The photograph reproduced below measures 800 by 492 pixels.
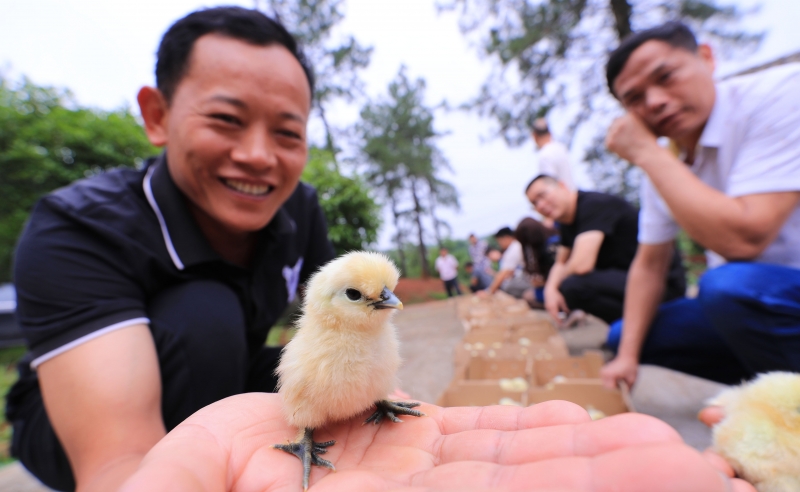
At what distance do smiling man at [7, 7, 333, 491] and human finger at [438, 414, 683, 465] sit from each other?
0.91 m

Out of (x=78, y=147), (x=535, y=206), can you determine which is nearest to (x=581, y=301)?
(x=535, y=206)

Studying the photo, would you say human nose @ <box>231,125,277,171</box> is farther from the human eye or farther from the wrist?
the wrist

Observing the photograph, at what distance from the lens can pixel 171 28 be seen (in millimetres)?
1690

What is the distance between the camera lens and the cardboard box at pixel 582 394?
216cm

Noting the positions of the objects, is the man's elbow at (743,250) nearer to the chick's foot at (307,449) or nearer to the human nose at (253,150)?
the chick's foot at (307,449)

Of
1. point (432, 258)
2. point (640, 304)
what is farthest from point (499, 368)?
point (432, 258)

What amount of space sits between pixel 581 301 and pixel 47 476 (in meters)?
3.72

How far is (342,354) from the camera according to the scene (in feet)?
3.51

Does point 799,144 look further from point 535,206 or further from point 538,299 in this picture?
point 538,299

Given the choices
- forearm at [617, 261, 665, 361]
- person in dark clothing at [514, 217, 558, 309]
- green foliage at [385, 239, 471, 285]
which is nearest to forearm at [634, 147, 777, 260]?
forearm at [617, 261, 665, 361]

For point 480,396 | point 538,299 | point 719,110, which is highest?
point 719,110

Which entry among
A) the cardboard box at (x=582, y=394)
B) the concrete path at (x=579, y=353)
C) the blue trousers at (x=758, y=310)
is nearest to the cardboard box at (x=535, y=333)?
the concrete path at (x=579, y=353)

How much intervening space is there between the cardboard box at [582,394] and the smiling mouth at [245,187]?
73.8 inches

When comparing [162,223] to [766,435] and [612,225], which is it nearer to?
[766,435]
